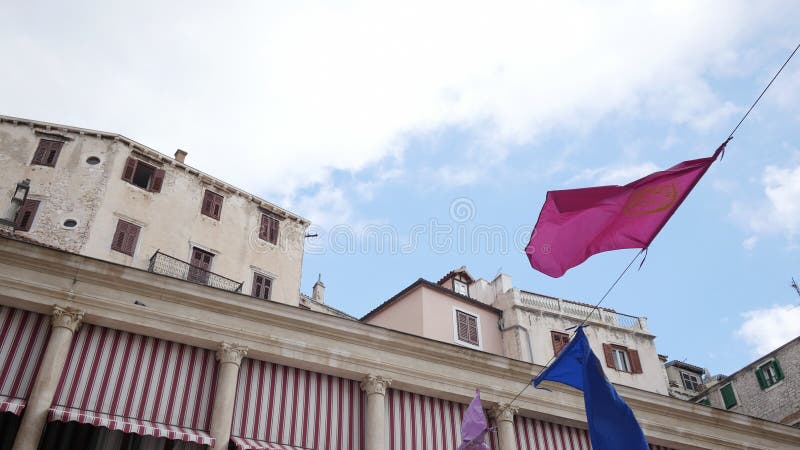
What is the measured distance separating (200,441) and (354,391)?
3.82 metres

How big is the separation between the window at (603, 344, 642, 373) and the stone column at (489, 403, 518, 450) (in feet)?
47.9

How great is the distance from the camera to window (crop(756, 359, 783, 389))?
29.7 meters

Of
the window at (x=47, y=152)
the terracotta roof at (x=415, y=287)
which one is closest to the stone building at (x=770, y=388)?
the terracotta roof at (x=415, y=287)

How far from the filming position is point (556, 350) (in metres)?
29.6

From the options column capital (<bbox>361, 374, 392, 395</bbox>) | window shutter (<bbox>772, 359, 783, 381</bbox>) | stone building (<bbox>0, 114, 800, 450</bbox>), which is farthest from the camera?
window shutter (<bbox>772, 359, 783, 381</bbox>)

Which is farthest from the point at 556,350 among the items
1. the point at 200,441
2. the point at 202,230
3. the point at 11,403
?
the point at 11,403

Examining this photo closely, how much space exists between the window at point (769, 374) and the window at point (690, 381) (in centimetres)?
1122

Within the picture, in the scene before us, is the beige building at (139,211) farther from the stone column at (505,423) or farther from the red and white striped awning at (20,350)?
the stone column at (505,423)

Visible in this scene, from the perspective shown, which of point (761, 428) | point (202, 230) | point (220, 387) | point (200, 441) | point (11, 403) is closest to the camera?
point (11, 403)

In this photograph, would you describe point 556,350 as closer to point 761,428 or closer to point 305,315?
point 761,428

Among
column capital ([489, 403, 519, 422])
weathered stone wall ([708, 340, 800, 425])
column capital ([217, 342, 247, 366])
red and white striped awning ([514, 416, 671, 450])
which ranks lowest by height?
red and white striped awning ([514, 416, 671, 450])

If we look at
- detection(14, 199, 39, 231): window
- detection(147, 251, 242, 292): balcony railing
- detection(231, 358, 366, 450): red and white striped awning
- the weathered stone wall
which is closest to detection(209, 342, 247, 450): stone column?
detection(231, 358, 366, 450): red and white striped awning

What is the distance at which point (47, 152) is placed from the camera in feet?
88.4

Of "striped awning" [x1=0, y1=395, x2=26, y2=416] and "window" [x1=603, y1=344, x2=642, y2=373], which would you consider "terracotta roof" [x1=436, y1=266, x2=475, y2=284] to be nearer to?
"window" [x1=603, y1=344, x2=642, y2=373]
